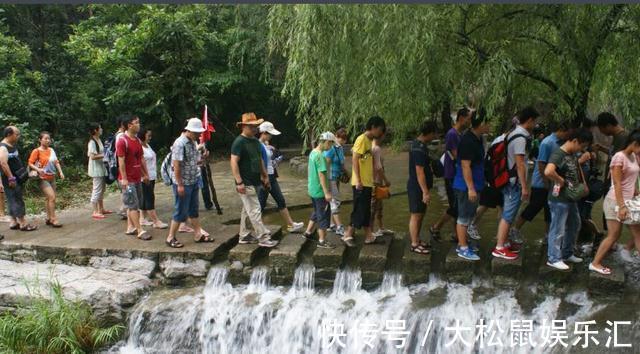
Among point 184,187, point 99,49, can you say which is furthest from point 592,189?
point 99,49

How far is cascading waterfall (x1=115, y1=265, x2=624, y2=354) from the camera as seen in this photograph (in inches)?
211

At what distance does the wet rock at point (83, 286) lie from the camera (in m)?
5.95

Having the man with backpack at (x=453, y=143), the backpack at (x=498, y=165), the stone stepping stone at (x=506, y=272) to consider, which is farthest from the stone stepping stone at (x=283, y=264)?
the backpack at (x=498, y=165)

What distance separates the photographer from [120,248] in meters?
6.63

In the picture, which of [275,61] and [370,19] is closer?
[370,19]

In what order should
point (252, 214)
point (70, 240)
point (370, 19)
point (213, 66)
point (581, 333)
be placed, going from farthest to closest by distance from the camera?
1. point (213, 66)
2. point (70, 240)
3. point (252, 214)
4. point (370, 19)
5. point (581, 333)

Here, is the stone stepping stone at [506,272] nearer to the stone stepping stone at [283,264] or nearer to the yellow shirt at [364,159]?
the yellow shirt at [364,159]

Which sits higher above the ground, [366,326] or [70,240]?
[70,240]

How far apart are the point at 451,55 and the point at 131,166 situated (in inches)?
166

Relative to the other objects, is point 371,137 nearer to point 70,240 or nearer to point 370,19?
point 370,19

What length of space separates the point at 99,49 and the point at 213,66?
148 inches

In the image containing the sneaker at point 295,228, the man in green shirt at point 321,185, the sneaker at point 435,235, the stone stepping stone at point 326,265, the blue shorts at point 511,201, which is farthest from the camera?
the sneaker at point 295,228

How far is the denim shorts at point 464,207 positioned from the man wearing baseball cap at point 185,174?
3164 millimetres

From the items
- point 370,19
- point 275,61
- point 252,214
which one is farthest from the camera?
point 275,61
